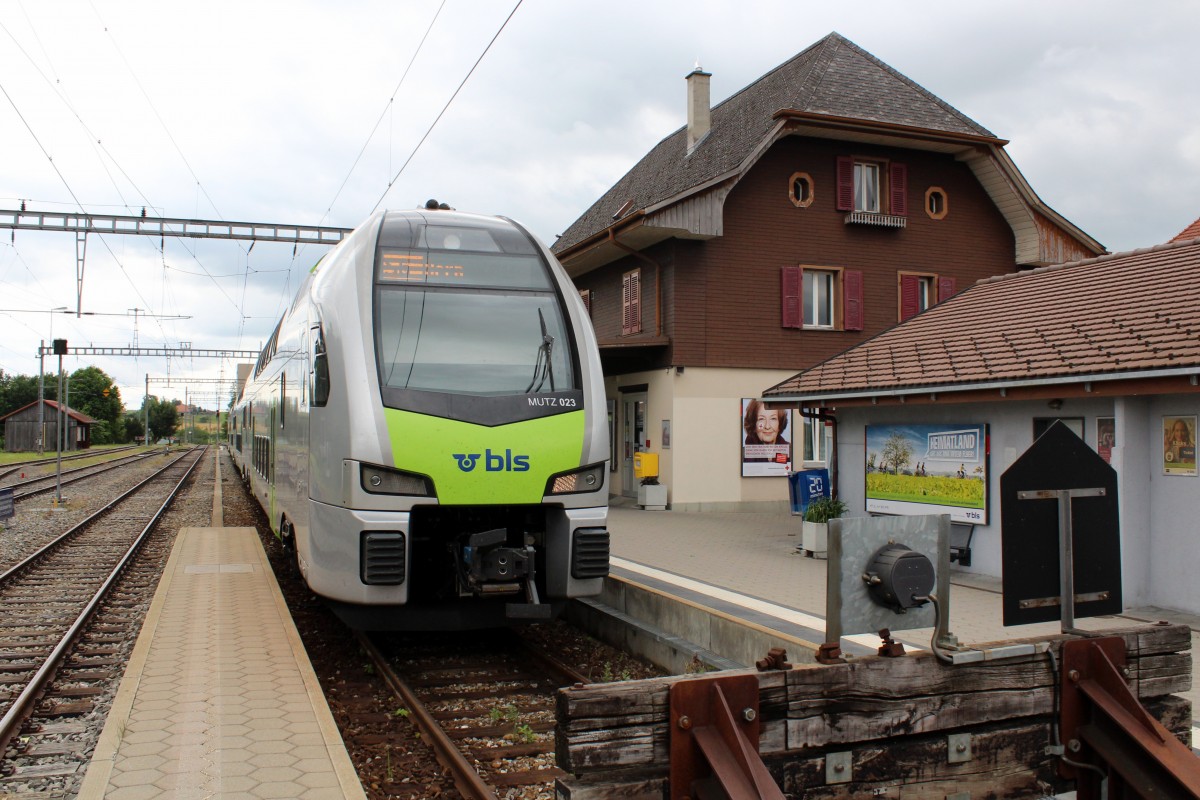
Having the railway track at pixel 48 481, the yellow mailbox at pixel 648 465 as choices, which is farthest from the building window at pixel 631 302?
the railway track at pixel 48 481

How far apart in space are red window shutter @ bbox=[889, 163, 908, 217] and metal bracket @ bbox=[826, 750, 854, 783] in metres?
20.8

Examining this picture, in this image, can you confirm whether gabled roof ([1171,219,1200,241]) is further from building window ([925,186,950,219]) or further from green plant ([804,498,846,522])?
green plant ([804,498,846,522])

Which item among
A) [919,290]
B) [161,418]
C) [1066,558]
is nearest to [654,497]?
[919,290]

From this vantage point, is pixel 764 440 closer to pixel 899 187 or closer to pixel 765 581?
pixel 899 187

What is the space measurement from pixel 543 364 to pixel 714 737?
4926 millimetres

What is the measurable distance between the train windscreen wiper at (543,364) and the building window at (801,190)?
1524 centimetres

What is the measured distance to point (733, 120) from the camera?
2455cm

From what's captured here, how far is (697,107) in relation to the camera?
25.6 metres

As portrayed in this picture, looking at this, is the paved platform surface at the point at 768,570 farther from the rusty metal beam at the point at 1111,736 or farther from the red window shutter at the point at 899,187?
the red window shutter at the point at 899,187

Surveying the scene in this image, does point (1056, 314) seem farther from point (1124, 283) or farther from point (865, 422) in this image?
point (865, 422)

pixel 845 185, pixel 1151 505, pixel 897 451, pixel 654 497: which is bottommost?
pixel 654 497

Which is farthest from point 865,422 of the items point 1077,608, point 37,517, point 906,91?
point 37,517

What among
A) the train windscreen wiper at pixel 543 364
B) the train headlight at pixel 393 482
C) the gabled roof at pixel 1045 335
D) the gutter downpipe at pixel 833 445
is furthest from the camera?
the gutter downpipe at pixel 833 445

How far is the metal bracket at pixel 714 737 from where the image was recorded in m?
2.85
